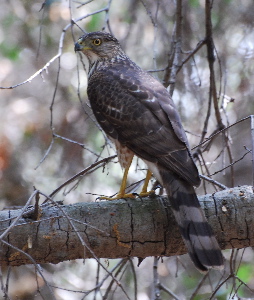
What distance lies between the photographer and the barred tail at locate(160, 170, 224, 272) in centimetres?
289

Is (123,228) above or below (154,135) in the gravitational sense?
below

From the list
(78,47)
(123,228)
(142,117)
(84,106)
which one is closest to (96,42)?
(78,47)

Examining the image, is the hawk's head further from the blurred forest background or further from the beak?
the blurred forest background

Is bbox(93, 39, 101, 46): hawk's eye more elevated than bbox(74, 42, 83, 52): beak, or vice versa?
bbox(93, 39, 101, 46): hawk's eye

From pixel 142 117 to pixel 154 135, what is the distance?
201 mm

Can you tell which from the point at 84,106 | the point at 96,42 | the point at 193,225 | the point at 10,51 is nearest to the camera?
the point at 193,225

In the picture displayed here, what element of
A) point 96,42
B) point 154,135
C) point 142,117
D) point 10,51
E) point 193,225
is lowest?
point 193,225

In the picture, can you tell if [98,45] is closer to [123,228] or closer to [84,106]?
[84,106]

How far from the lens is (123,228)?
3184 mm

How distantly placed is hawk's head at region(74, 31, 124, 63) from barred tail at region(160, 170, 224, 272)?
1.65 m

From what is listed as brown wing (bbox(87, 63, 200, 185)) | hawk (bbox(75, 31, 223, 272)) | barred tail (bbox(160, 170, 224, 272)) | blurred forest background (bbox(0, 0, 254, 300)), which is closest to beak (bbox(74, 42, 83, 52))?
hawk (bbox(75, 31, 223, 272))

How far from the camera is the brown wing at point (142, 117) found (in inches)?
132

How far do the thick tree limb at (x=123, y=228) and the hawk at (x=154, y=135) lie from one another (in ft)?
0.61

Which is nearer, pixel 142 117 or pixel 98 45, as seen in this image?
pixel 142 117
